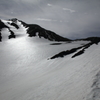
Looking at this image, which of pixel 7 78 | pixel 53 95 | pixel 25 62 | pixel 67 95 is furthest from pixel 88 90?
pixel 25 62

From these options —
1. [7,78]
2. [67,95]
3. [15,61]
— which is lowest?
[7,78]

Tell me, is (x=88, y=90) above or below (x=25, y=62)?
above

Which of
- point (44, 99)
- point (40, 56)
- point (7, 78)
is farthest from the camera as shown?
point (40, 56)

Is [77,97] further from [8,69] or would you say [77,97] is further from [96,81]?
[8,69]

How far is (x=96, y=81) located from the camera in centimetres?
532

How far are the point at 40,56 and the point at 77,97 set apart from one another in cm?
1660

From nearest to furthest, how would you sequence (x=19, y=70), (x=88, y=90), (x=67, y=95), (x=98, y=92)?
(x=98, y=92), (x=88, y=90), (x=67, y=95), (x=19, y=70)

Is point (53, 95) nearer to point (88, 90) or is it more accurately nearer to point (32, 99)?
point (32, 99)

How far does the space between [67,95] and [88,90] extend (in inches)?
51.1

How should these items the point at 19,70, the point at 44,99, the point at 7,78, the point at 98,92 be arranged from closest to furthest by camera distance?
the point at 98,92 → the point at 44,99 → the point at 7,78 → the point at 19,70

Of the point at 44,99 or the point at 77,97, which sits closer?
the point at 77,97

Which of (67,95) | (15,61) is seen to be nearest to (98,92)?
(67,95)

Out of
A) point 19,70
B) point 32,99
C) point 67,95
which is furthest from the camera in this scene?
point 19,70

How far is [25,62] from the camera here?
60.6 ft
